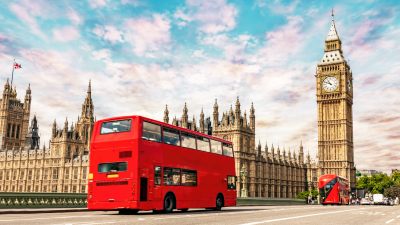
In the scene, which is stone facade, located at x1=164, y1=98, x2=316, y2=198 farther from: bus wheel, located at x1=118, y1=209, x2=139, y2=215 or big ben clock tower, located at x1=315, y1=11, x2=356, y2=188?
bus wheel, located at x1=118, y1=209, x2=139, y2=215

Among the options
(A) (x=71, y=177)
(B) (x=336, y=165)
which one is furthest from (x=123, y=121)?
(B) (x=336, y=165)

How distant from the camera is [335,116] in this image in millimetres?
95375

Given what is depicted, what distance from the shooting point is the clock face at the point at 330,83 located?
3772 inches

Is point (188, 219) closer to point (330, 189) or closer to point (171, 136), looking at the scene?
point (171, 136)

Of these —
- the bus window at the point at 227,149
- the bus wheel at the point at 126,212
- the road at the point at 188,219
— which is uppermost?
the bus window at the point at 227,149

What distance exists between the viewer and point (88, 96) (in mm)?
99312

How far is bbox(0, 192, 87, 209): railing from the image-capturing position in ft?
68.7

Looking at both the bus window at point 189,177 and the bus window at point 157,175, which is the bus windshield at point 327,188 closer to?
the bus window at point 189,177

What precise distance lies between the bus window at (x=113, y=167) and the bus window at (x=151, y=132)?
1470 millimetres

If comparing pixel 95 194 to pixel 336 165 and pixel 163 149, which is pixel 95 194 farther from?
pixel 336 165

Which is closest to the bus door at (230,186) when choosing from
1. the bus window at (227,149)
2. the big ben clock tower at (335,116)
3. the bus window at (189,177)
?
the bus window at (227,149)

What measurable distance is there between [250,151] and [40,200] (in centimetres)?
5233

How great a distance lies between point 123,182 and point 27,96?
4279 inches

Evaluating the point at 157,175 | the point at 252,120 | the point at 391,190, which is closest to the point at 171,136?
the point at 157,175
